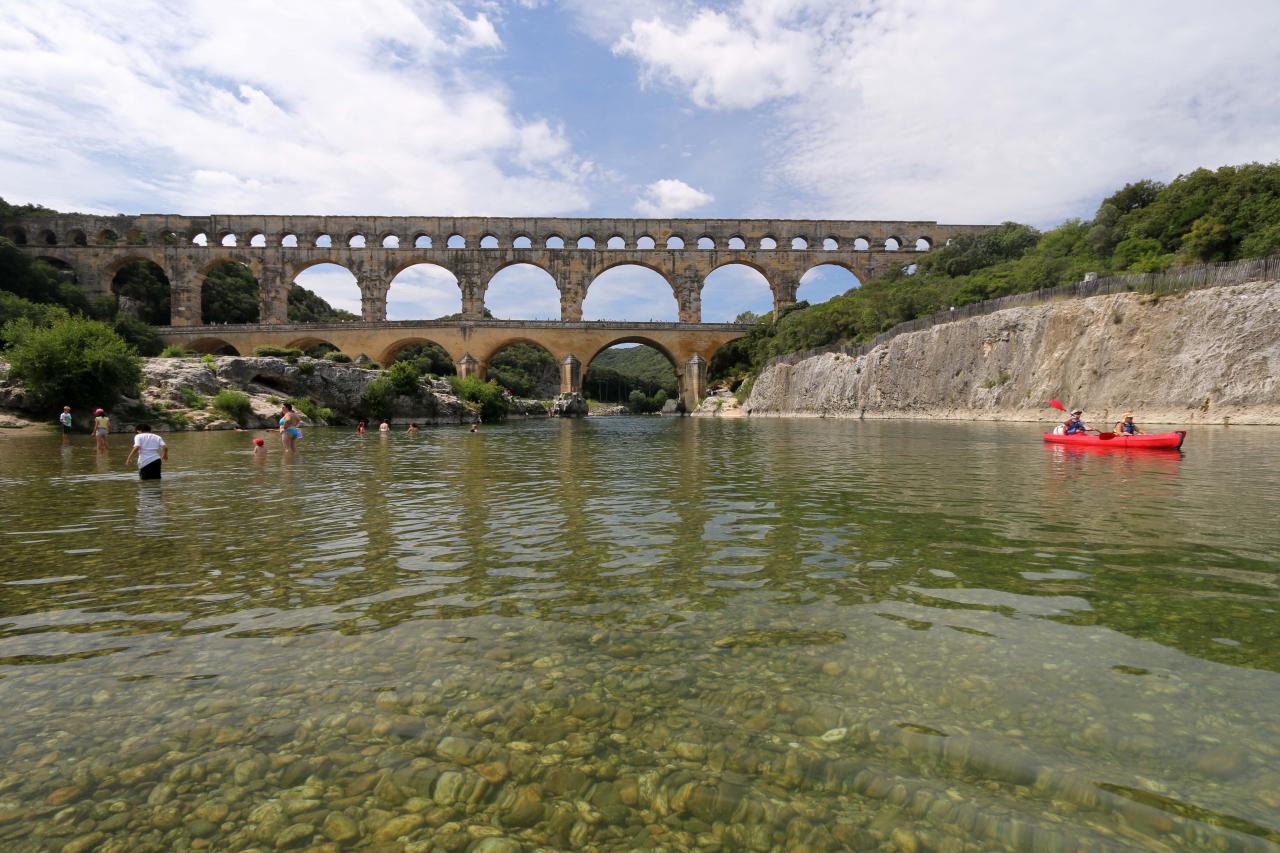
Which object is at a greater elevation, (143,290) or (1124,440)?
(143,290)

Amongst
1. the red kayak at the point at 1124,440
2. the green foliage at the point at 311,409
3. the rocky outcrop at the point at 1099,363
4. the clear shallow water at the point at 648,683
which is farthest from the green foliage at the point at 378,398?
the red kayak at the point at 1124,440

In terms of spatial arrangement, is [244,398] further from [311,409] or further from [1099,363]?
[1099,363]

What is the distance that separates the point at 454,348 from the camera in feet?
186

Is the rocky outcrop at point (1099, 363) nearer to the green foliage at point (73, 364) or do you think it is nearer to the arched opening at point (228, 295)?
the green foliage at point (73, 364)

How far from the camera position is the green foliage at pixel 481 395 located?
45.2 meters

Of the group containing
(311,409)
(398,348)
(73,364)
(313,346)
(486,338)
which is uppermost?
(486,338)

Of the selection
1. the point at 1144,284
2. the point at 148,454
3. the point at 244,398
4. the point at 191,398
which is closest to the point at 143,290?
the point at 191,398

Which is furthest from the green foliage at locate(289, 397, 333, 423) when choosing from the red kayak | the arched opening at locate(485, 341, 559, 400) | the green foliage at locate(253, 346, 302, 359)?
the arched opening at locate(485, 341, 559, 400)

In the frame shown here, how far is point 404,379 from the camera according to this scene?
39938mm

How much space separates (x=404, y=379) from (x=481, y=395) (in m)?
6.64

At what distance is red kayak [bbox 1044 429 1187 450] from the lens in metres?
12.5

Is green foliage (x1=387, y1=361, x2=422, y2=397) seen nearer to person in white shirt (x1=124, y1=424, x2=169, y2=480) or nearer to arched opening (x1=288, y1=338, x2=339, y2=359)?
arched opening (x1=288, y1=338, x2=339, y2=359)

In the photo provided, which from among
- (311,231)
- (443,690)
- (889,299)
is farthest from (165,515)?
(311,231)

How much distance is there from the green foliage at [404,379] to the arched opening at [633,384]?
43.6 m
